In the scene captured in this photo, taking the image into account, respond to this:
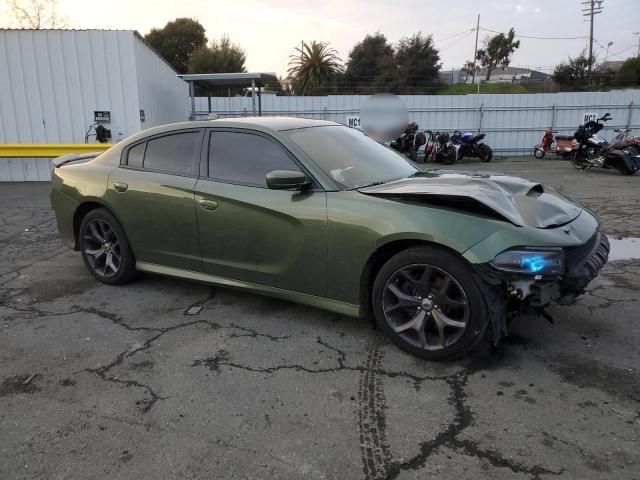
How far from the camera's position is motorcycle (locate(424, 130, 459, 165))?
1628 cm

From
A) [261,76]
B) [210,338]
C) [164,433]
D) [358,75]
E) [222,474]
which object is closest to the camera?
[222,474]

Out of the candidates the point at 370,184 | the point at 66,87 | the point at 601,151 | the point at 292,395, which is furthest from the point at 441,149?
the point at 292,395

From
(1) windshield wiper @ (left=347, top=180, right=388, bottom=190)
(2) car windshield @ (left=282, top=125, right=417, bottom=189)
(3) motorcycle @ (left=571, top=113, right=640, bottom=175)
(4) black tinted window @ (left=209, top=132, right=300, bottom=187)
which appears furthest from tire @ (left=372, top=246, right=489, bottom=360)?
(3) motorcycle @ (left=571, top=113, right=640, bottom=175)

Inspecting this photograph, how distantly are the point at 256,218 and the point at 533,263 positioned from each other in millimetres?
1926

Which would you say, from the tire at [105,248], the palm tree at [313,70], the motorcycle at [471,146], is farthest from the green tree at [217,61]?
the tire at [105,248]

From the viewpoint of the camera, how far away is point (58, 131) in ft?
37.6

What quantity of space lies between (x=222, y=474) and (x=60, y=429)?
1.00 meters

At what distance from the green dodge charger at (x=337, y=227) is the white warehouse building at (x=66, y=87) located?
6968 mm

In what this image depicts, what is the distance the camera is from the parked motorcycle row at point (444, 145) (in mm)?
16344

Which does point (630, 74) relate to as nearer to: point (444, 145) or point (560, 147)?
point (560, 147)

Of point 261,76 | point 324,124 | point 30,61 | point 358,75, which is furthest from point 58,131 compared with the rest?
point 358,75

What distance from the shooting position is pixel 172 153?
437 centimetres

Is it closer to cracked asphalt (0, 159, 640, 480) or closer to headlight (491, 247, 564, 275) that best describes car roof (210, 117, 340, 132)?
cracked asphalt (0, 159, 640, 480)

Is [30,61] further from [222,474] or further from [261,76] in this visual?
[222,474]
